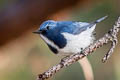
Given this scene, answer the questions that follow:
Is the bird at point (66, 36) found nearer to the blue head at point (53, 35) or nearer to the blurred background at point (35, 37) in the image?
the blue head at point (53, 35)

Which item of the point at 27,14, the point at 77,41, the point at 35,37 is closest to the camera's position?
the point at 77,41

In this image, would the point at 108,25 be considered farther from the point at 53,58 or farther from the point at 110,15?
the point at 53,58

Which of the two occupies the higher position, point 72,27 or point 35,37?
point 35,37

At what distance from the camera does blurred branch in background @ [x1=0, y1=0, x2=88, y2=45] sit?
1.55m

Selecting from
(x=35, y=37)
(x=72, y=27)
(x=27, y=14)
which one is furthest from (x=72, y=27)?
(x=35, y=37)

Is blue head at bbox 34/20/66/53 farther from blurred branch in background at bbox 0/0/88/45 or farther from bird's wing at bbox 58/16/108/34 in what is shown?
blurred branch in background at bbox 0/0/88/45

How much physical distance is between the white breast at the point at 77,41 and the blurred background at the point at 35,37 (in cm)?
42

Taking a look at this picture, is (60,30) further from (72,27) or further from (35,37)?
(35,37)

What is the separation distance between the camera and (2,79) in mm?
1780

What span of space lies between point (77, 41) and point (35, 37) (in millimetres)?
935

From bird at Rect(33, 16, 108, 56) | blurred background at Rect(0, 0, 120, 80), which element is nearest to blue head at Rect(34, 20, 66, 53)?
bird at Rect(33, 16, 108, 56)

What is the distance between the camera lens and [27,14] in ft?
5.10

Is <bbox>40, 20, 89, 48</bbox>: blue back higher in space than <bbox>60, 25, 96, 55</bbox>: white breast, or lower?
higher

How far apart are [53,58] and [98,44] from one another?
1.13m
